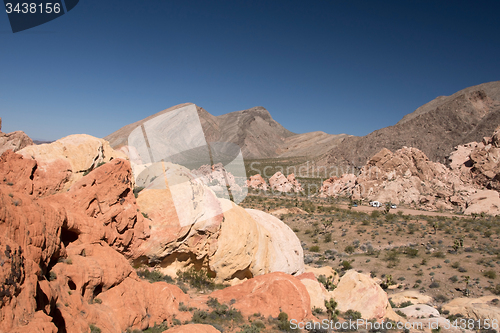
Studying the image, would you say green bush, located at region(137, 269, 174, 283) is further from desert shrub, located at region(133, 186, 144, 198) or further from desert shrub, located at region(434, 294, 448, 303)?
desert shrub, located at region(434, 294, 448, 303)

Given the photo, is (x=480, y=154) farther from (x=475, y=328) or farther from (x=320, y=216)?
(x=475, y=328)

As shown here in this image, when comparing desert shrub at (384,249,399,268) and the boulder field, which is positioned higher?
the boulder field

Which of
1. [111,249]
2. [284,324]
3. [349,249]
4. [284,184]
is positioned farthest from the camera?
[284,184]

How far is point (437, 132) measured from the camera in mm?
72938

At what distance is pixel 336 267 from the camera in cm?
1972

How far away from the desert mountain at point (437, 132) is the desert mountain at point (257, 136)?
3456 cm

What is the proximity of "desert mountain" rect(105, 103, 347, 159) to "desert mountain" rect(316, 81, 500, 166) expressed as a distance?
113ft

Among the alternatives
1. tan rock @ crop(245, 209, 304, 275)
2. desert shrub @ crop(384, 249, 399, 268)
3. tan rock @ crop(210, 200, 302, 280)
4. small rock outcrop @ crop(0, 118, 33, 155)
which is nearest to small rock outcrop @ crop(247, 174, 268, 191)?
desert shrub @ crop(384, 249, 399, 268)

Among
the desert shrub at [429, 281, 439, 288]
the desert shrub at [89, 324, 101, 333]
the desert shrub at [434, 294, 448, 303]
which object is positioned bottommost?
the desert shrub at [434, 294, 448, 303]

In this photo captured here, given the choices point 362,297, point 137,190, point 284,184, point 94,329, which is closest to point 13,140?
point 137,190

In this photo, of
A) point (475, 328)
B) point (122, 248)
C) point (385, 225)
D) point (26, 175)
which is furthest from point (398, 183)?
point (26, 175)

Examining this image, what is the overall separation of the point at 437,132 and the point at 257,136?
91.3m

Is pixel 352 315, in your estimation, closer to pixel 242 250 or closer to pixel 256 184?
pixel 242 250

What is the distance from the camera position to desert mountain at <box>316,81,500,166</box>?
67.1 meters
